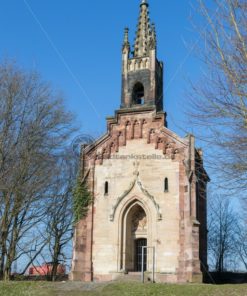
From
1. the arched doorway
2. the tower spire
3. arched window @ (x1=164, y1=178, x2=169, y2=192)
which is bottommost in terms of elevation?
the arched doorway

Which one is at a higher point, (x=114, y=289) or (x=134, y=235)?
(x=134, y=235)

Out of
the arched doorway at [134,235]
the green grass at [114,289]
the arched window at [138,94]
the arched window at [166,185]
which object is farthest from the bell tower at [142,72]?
the green grass at [114,289]

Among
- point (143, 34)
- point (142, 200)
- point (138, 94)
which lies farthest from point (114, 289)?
point (143, 34)

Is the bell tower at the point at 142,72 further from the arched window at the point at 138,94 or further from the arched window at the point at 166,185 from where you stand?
the arched window at the point at 166,185

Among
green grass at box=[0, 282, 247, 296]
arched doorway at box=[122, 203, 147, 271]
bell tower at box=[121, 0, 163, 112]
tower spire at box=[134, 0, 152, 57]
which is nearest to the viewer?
green grass at box=[0, 282, 247, 296]

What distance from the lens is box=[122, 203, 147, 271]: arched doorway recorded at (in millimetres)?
28484

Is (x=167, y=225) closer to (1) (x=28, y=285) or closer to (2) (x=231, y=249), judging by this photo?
(1) (x=28, y=285)

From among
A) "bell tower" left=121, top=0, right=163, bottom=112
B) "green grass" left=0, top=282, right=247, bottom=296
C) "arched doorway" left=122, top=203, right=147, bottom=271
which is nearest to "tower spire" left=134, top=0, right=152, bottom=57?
"bell tower" left=121, top=0, right=163, bottom=112

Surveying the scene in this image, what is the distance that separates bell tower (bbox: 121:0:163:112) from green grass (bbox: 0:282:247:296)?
1234cm

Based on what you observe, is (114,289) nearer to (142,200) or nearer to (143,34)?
(142,200)

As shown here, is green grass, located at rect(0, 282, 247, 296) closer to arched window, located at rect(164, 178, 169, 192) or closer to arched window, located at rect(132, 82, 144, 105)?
arched window, located at rect(164, 178, 169, 192)

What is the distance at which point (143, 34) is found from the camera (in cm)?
3306

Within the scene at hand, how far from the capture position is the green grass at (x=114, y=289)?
2078cm

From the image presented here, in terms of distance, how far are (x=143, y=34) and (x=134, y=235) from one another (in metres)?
14.0
